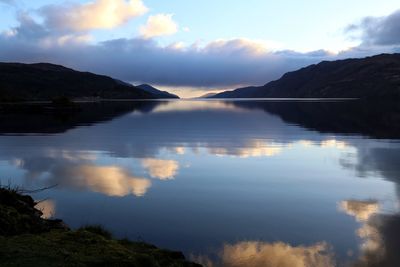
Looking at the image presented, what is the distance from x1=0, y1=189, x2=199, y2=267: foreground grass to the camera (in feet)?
30.7

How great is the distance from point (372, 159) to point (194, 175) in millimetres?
11838

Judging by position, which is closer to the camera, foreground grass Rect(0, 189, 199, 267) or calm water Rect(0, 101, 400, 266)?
foreground grass Rect(0, 189, 199, 267)

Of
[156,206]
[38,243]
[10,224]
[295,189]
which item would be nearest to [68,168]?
[156,206]

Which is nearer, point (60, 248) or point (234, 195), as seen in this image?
point (60, 248)

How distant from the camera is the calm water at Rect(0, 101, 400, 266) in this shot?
44.2ft

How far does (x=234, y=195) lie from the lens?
64.8 ft

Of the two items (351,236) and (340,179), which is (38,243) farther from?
(340,179)

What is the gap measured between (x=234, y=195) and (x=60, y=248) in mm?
10416

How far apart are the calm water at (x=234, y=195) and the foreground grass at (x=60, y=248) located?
5.58ft

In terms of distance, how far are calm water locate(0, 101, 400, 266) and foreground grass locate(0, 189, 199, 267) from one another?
1702 mm

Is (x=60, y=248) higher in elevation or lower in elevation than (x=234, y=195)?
higher

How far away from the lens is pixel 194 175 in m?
24.6

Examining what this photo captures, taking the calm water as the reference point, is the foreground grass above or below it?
above

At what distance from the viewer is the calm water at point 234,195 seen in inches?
531
